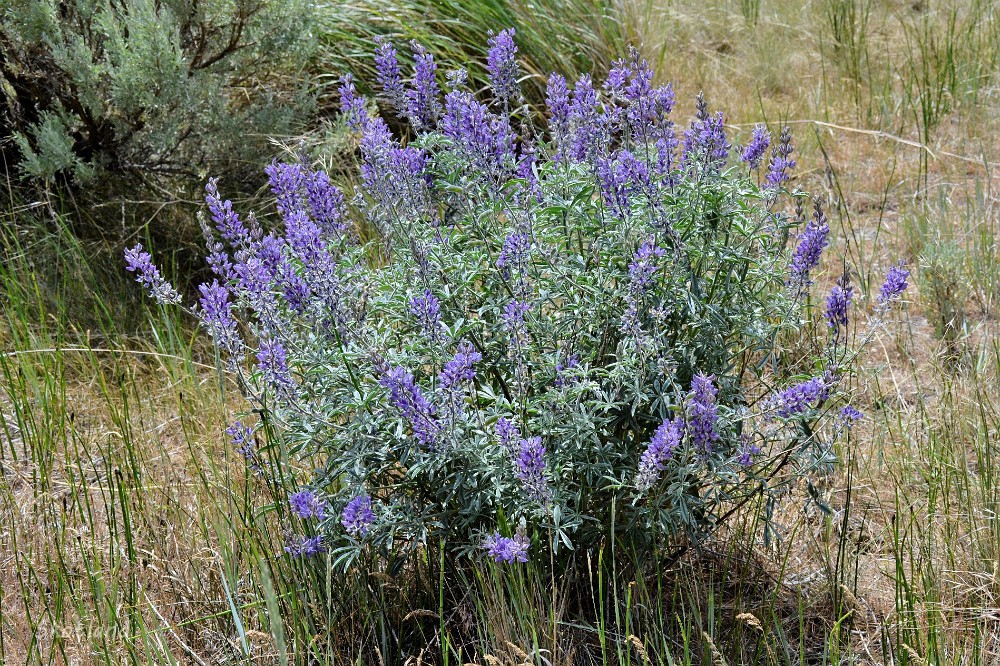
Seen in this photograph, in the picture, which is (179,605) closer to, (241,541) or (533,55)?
(241,541)

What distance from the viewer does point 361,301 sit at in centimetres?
247

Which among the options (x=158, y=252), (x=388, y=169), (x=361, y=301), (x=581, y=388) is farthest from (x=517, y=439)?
(x=158, y=252)

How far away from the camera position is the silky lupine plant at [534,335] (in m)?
2.22

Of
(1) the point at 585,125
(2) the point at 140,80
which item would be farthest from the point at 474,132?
(2) the point at 140,80

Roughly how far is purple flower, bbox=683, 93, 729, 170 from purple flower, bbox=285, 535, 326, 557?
134cm

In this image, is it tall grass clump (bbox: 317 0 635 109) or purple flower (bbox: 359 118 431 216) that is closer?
purple flower (bbox: 359 118 431 216)

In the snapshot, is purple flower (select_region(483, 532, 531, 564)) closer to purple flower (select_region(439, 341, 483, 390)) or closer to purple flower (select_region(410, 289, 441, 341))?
purple flower (select_region(439, 341, 483, 390))

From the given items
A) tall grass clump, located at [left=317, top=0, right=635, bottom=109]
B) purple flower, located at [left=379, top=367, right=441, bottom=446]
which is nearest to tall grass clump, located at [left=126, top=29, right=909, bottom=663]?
purple flower, located at [left=379, top=367, right=441, bottom=446]

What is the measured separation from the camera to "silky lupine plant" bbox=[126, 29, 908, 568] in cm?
222

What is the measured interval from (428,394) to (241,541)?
0.75 m

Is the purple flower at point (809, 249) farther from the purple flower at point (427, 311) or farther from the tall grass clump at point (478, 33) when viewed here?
the tall grass clump at point (478, 33)

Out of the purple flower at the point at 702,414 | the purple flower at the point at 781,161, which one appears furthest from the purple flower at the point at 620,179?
the purple flower at the point at 702,414

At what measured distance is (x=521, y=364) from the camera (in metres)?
2.32

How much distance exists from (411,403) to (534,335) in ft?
1.70
